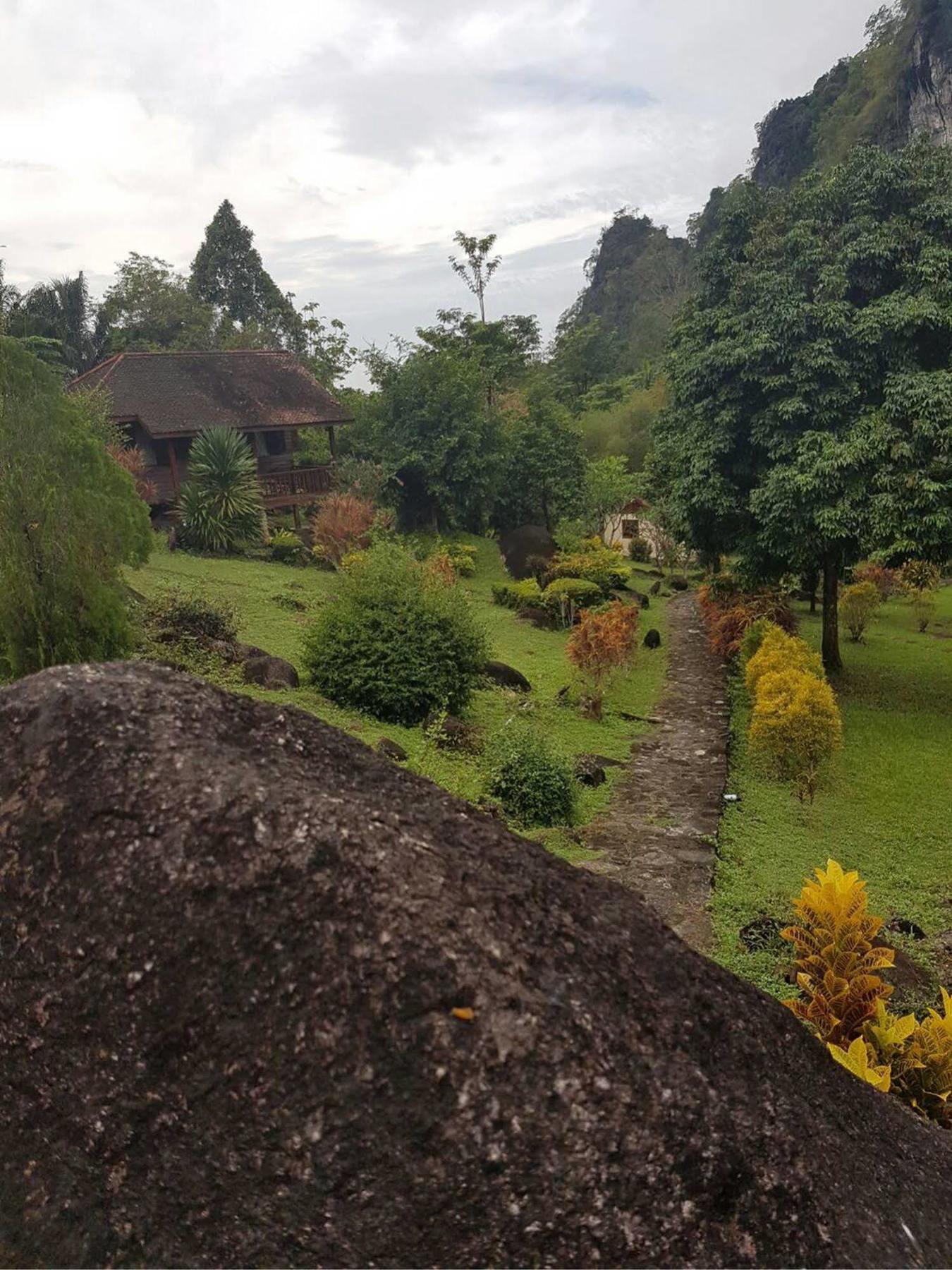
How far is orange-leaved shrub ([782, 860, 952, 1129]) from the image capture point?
468 centimetres

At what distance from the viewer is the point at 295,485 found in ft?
92.9

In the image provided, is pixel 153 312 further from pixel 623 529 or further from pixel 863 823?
pixel 863 823

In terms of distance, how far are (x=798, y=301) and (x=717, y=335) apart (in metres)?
1.74

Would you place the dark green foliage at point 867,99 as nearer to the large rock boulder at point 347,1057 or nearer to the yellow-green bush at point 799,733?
the yellow-green bush at point 799,733

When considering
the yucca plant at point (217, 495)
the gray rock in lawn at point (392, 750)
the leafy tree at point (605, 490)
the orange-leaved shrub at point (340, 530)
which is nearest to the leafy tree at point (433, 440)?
the leafy tree at point (605, 490)

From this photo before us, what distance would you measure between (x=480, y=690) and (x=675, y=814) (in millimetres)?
4743

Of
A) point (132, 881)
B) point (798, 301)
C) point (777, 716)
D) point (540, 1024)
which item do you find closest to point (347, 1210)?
point (540, 1024)

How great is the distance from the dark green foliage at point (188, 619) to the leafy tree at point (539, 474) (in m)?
19.6

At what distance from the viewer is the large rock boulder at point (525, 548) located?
2847 cm

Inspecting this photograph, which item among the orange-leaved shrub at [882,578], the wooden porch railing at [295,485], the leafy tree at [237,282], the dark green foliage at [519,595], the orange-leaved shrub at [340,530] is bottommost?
the orange-leaved shrub at [882,578]

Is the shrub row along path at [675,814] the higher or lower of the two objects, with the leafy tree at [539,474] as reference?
lower

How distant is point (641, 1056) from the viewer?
8.90ft

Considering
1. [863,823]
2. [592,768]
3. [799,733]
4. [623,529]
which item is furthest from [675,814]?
[623,529]

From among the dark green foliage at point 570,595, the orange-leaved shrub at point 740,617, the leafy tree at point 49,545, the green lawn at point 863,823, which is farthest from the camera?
the dark green foliage at point 570,595
